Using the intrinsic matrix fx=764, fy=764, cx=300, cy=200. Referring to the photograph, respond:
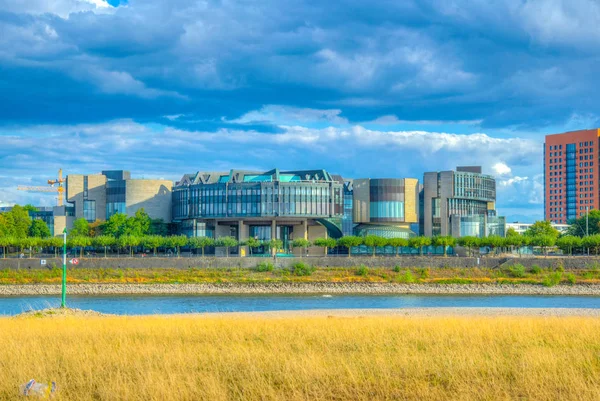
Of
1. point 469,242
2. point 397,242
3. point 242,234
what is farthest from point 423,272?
point 242,234

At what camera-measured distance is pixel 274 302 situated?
78.8m

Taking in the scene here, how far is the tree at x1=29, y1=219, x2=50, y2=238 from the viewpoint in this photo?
148375mm

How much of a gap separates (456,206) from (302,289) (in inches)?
2353

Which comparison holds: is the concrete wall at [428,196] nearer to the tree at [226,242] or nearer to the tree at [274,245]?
the tree at [274,245]

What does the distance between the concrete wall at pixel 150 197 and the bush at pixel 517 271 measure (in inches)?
2952

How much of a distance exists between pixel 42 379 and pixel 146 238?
11440cm

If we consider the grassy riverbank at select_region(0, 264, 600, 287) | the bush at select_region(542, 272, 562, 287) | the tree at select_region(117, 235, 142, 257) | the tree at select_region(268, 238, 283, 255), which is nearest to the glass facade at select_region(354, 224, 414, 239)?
the tree at select_region(268, 238, 283, 255)

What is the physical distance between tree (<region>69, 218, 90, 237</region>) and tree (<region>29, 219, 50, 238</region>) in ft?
24.6

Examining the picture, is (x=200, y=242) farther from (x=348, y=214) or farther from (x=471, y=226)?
(x=471, y=226)

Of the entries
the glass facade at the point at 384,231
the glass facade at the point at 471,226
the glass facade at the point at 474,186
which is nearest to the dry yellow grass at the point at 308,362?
the glass facade at the point at 384,231

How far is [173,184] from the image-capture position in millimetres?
160500

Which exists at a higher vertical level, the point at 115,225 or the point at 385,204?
the point at 385,204

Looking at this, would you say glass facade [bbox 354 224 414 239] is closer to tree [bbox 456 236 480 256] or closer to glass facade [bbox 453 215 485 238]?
glass facade [bbox 453 215 485 238]

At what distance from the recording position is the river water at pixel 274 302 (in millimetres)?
69938
